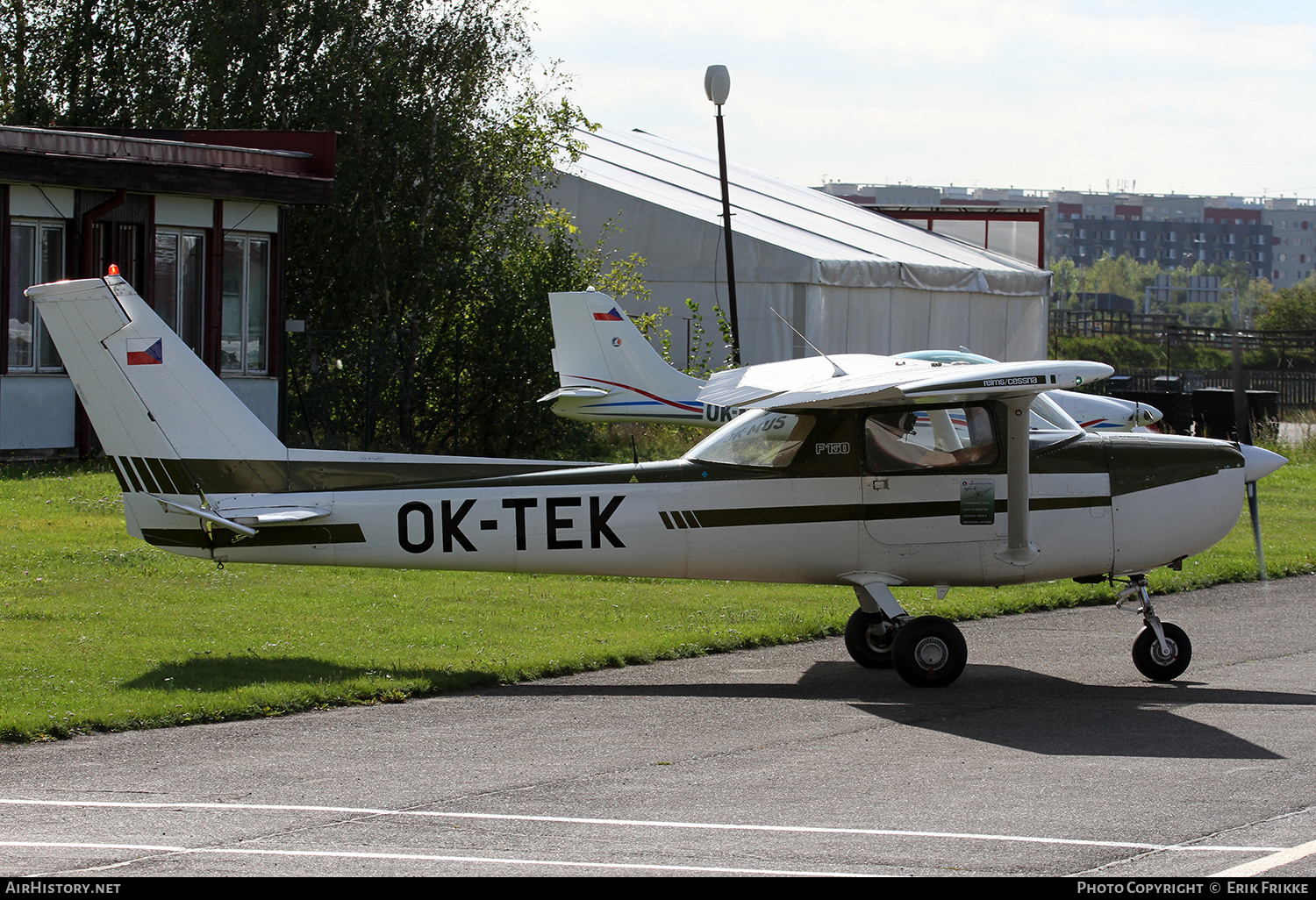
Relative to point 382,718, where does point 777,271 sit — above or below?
above

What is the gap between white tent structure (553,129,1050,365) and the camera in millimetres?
29375

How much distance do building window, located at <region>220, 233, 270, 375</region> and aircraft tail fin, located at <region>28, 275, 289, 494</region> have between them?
13.9 metres

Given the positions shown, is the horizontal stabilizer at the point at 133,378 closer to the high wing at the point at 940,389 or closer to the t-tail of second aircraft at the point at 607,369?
the high wing at the point at 940,389

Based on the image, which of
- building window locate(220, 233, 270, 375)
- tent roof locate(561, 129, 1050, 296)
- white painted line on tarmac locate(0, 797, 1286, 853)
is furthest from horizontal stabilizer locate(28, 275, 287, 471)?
tent roof locate(561, 129, 1050, 296)

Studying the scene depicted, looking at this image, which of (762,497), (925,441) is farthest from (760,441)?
(925,441)

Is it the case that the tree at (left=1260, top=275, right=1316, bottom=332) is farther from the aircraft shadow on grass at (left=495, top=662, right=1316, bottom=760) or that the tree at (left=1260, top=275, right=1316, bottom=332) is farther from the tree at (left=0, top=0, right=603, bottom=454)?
the aircraft shadow on grass at (left=495, top=662, right=1316, bottom=760)

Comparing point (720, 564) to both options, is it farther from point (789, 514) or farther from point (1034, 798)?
point (1034, 798)

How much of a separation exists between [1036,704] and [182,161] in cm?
1700

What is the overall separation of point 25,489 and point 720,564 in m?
11.4

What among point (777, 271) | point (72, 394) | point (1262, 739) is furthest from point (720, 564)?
point (777, 271)

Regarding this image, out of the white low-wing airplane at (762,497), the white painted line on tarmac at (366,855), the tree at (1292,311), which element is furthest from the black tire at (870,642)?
the tree at (1292,311)

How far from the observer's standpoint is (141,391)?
9086 mm

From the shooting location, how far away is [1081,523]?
9.70m

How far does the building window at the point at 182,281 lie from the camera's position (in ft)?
72.1
